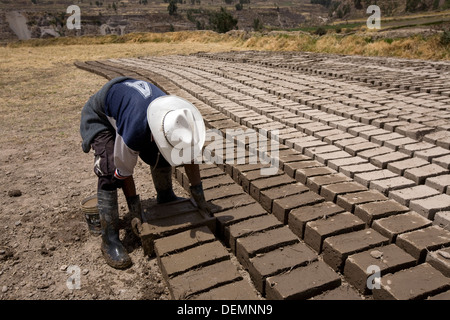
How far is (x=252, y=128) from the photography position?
14.2 feet

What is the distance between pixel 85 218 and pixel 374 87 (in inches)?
202

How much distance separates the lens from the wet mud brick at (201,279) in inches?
78.7

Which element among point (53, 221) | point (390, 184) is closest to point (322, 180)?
point (390, 184)

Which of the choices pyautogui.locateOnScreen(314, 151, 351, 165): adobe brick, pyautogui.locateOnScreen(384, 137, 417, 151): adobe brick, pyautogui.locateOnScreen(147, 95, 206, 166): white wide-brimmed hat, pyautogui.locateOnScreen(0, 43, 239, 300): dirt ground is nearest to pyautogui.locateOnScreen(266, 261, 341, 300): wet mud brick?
pyautogui.locateOnScreen(0, 43, 239, 300): dirt ground

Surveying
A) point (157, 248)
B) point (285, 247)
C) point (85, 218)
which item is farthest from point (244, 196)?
point (85, 218)

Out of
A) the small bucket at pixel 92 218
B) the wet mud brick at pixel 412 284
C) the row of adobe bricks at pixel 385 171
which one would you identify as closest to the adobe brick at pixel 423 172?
the row of adobe bricks at pixel 385 171

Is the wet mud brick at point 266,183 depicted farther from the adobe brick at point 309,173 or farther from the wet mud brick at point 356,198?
the wet mud brick at point 356,198

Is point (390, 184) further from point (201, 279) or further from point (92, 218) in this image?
point (92, 218)

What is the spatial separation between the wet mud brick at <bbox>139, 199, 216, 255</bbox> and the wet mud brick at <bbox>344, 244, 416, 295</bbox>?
102cm

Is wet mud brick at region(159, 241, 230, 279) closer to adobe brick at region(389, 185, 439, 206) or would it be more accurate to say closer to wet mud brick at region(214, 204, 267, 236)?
wet mud brick at region(214, 204, 267, 236)

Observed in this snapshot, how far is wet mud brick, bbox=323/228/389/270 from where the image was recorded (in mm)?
2217

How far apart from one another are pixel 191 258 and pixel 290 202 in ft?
3.12

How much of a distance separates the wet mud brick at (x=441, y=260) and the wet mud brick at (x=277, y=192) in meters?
1.04

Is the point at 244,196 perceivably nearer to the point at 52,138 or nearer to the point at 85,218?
the point at 85,218
